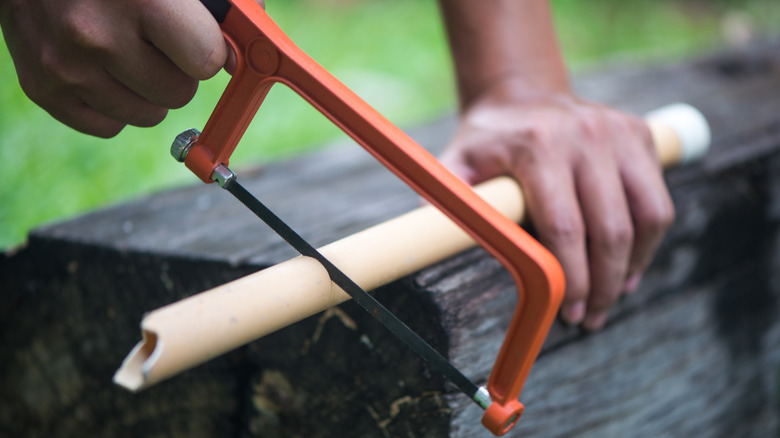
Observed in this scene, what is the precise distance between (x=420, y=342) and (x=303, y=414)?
0.29 meters

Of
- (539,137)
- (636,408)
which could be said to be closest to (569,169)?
(539,137)

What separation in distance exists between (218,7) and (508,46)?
540 mm

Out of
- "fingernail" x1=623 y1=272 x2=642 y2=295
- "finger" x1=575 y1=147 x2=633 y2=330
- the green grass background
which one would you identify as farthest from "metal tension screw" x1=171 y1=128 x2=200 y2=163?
the green grass background

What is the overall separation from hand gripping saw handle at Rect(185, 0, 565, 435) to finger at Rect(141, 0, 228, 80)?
0.03 metres

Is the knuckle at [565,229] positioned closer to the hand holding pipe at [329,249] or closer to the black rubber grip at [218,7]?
the hand holding pipe at [329,249]

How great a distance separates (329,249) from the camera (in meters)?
0.72

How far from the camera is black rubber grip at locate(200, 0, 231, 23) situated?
0.68 meters

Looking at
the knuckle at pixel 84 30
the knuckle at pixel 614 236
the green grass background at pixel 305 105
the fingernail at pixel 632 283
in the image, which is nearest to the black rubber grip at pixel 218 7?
the knuckle at pixel 84 30

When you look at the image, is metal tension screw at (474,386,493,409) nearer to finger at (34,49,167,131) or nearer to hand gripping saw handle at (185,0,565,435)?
hand gripping saw handle at (185,0,565,435)

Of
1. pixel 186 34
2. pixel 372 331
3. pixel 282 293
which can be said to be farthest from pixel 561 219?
pixel 186 34

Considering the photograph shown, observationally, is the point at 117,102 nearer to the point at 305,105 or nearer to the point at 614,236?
the point at 614,236

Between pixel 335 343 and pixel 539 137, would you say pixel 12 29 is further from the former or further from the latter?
pixel 539 137

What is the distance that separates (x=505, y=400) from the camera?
679 mm

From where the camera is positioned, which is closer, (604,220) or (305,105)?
(604,220)
